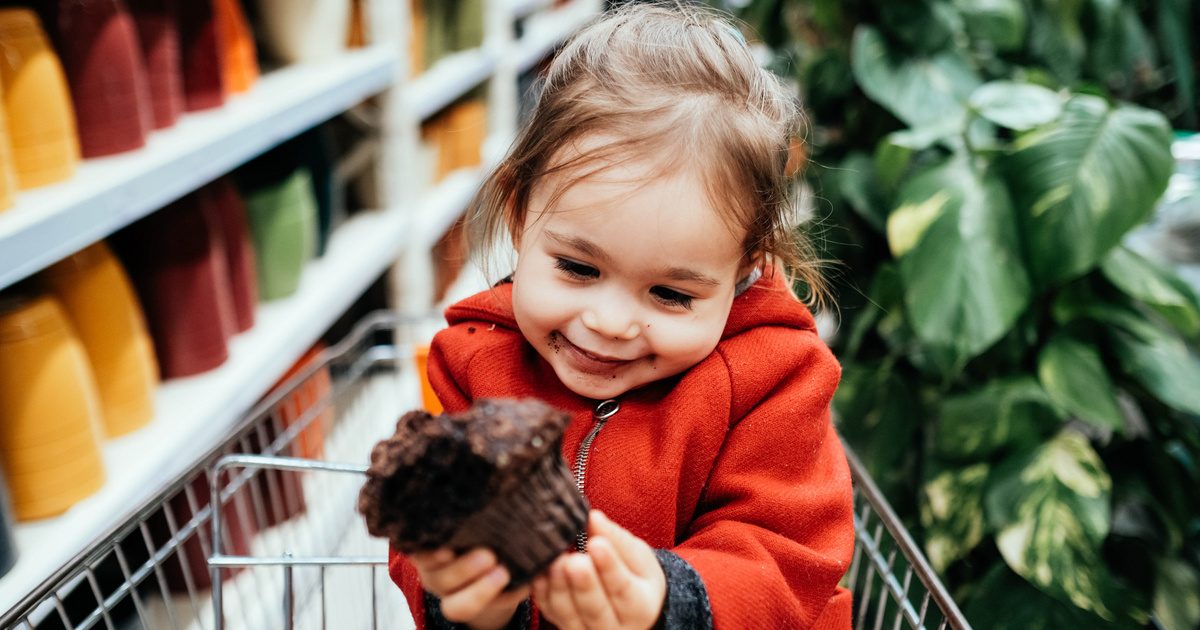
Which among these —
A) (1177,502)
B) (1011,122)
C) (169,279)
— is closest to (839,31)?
(1011,122)

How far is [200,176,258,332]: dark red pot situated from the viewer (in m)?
1.30

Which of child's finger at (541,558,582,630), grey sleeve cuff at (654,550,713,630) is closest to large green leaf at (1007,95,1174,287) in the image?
grey sleeve cuff at (654,550,713,630)

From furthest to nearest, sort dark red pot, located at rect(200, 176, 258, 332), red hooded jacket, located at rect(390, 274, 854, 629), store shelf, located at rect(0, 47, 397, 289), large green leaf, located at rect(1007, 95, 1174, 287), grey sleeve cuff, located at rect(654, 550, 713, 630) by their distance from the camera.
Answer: dark red pot, located at rect(200, 176, 258, 332), large green leaf, located at rect(1007, 95, 1174, 287), store shelf, located at rect(0, 47, 397, 289), red hooded jacket, located at rect(390, 274, 854, 629), grey sleeve cuff, located at rect(654, 550, 713, 630)

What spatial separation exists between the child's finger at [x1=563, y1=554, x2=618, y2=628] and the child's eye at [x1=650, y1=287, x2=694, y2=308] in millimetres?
235

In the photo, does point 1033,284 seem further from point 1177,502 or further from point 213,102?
point 213,102

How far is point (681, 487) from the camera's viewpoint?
0.75 m

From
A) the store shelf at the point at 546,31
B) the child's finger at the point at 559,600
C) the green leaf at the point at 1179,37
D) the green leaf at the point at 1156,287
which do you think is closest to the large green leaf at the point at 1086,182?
the green leaf at the point at 1156,287

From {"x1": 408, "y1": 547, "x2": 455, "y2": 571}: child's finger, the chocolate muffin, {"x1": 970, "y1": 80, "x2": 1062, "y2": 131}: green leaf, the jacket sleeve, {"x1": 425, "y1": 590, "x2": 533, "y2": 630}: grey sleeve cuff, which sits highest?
{"x1": 970, "y1": 80, "x2": 1062, "y2": 131}: green leaf

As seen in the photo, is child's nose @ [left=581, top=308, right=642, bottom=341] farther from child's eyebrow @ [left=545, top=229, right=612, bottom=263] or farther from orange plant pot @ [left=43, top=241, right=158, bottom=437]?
orange plant pot @ [left=43, top=241, right=158, bottom=437]

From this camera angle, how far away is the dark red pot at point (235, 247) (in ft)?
4.27

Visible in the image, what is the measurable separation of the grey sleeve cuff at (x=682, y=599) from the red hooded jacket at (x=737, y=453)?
3 cm

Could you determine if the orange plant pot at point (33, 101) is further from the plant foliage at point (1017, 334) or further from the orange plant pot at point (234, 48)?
the plant foliage at point (1017, 334)

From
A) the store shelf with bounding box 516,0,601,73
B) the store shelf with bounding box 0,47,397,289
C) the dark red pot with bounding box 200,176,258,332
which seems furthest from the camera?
the store shelf with bounding box 516,0,601,73

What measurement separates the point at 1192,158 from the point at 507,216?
125 centimetres
